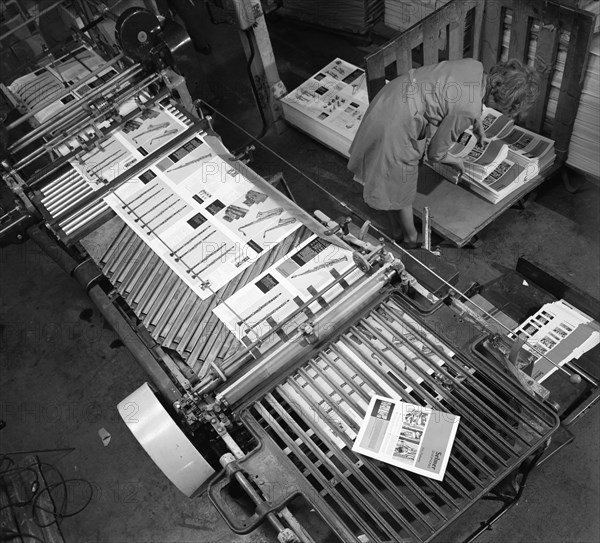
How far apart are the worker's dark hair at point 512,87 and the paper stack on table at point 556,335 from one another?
52.4 inches

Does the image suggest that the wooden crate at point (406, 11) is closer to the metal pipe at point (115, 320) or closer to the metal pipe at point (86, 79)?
the metal pipe at point (86, 79)

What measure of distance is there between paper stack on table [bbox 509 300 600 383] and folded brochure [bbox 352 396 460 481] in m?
1.07

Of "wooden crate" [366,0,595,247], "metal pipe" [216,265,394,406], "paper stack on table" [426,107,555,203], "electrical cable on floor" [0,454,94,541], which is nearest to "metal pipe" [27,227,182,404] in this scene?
"metal pipe" [216,265,394,406]

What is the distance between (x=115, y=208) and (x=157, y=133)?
74 centimetres

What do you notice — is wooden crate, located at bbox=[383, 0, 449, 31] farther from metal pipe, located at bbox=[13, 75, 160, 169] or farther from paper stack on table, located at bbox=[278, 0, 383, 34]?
metal pipe, located at bbox=[13, 75, 160, 169]

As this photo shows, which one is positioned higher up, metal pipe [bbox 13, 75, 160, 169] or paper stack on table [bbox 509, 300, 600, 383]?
metal pipe [bbox 13, 75, 160, 169]

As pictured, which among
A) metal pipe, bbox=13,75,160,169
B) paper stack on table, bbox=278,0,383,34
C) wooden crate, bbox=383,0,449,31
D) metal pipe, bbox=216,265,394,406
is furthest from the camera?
paper stack on table, bbox=278,0,383,34

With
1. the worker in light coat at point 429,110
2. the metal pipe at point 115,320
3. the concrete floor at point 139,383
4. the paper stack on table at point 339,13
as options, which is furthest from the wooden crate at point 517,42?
the metal pipe at point 115,320

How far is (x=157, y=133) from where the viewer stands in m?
4.45

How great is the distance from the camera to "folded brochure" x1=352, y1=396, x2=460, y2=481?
2.67 m

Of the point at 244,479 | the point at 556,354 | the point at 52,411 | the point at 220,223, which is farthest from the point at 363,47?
the point at 244,479

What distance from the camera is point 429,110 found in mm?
3781

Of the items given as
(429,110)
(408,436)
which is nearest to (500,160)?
(429,110)

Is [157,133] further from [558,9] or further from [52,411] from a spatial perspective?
[558,9]
